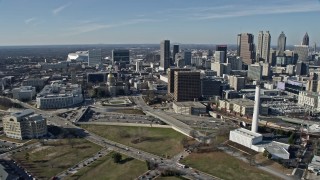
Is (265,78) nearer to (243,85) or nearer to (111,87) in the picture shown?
(243,85)

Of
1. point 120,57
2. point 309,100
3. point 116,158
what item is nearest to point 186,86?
point 309,100

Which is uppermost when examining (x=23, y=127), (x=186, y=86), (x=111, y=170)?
(x=186, y=86)

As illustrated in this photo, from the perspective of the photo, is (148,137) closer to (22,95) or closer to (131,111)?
(131,111)

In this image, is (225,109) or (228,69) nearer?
(225,109)

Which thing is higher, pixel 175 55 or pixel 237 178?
pixel 175 55

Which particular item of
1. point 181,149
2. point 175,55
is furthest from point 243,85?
point 175,55

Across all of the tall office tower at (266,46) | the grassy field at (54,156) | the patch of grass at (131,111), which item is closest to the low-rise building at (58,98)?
the patch of grass at (131,111)
